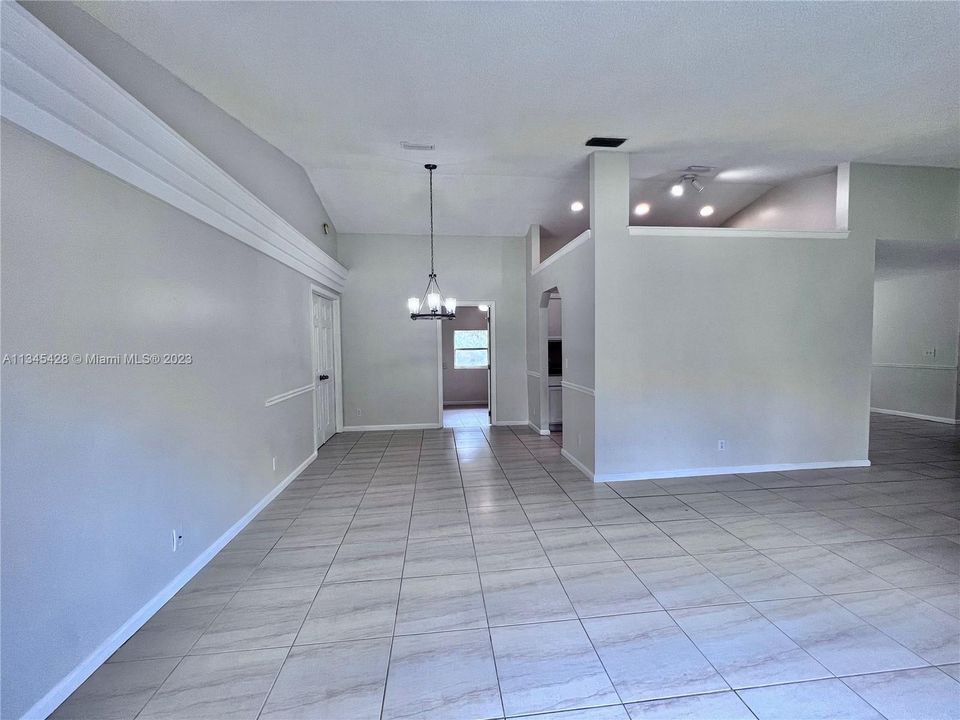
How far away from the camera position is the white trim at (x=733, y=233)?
3865mm

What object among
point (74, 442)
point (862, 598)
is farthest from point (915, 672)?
point (74, 442)

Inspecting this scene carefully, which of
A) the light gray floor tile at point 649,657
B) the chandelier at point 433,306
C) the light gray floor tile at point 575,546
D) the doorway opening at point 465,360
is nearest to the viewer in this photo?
the light gray floor tile at point 649,657

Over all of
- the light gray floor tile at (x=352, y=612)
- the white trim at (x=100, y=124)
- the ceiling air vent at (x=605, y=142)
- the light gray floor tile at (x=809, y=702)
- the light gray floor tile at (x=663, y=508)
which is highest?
the ceiling air vent at (x=605, y=142)

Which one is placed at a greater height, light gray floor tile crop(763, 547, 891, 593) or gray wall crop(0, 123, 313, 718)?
gray wall crop(0, 123, 313, 718)

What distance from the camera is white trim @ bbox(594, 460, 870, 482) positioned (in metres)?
3.97

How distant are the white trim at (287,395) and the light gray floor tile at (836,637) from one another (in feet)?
12.7

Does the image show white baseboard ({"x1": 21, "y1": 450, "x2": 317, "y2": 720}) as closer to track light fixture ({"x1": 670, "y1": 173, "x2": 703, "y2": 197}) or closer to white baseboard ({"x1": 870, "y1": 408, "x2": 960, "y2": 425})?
track light fixture ({"x1": 670, "y1": 173, "x2": 703, "y2": 197})

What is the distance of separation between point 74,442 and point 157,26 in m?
2.10

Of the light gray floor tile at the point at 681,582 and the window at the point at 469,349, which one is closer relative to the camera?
the light gray floor tile at the point at 681,582

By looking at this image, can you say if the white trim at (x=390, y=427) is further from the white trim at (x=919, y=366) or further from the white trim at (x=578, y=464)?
the white trim at (x=919, y=366)

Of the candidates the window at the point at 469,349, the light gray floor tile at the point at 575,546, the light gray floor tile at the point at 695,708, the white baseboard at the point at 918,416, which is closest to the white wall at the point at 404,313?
the window at the point at 469,349

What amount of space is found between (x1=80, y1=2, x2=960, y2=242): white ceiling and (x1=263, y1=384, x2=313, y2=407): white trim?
2.35m

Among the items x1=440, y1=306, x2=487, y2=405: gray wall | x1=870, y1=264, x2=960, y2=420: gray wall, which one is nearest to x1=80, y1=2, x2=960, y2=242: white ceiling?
x1=870, y1=264, x2=960, y2=420: gray wall

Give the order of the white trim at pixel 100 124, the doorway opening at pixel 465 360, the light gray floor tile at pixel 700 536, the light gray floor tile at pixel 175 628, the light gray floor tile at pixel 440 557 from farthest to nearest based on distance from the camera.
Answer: the doorway opening at pixel 465 360
the light gray floor tile at pixel 700 536
the light gray floor tile at pixel 440 557
the light gray floor tile at pixel 175 628
the white trim at pixel 100 124
